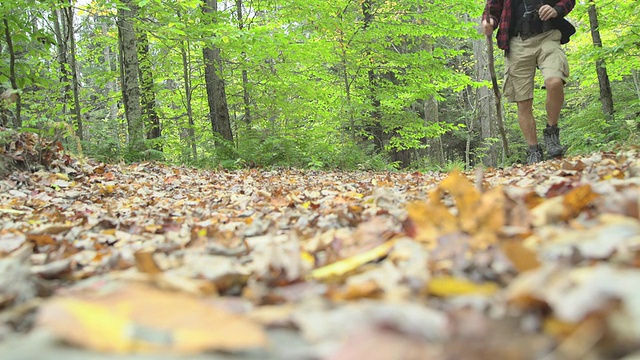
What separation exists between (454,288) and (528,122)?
15.5 feet

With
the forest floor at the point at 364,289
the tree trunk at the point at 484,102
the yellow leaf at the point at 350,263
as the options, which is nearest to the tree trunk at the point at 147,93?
the forest floor at the point at 364,289

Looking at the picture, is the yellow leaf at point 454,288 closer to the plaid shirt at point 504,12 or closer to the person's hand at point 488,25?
the plaid shirt at point 504,12

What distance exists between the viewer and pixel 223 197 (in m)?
3.35

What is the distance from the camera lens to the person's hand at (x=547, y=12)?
425cm

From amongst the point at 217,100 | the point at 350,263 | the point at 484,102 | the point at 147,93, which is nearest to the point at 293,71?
the point at 217,100

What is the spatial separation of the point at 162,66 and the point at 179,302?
11.8 meters

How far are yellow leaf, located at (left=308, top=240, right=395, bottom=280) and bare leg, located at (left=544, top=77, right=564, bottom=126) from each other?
4102 millimetres

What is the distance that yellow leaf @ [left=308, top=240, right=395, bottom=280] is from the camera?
1.00 meters

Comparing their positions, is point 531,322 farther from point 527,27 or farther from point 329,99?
point 329,99

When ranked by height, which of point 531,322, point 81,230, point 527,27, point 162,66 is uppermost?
point 162,66

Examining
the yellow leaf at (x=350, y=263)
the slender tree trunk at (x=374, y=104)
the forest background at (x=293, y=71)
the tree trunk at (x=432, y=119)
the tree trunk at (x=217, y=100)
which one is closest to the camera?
A: the yellow leaf at (x=350, y=263)

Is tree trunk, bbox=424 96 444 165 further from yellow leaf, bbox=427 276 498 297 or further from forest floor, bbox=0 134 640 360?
yellow leaf, bbox=427 276 498 297

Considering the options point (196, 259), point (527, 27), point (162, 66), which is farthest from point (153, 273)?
point (162, 66)

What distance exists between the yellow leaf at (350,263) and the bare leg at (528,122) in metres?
4.34
